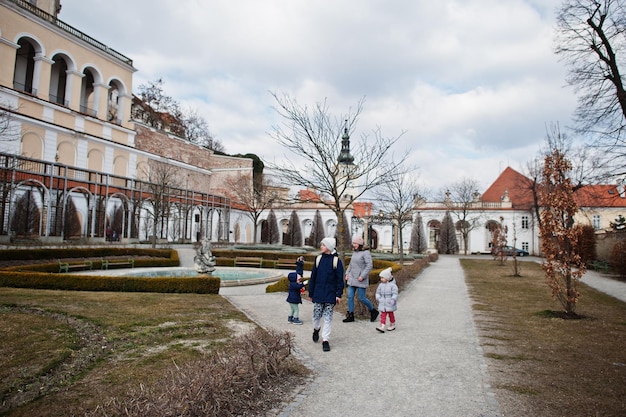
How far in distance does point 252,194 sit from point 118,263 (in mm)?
19092

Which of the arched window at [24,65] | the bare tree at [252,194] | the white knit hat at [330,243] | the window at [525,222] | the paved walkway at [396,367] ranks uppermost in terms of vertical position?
the arched window at [24,65]

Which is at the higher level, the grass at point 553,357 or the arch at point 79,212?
the arch at point 79,212

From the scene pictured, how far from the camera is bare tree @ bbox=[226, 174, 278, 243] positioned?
3462 centimetres

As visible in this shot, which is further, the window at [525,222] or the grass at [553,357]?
the window at [525,222]

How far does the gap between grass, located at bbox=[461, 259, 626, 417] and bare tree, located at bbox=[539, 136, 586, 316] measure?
2.44ft

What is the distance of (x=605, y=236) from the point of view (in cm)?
2692

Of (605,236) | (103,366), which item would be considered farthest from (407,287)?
(605,236)

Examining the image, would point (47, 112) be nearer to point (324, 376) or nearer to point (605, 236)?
point (324, 376)

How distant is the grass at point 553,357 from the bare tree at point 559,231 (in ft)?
2.44

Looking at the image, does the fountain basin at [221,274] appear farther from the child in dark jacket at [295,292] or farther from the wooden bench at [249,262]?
the child in dark jacket at [295,292]

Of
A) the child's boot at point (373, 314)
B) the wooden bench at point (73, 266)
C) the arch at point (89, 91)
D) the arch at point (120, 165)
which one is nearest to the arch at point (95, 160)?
the arch at point (120, 165)

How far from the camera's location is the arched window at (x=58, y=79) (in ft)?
110

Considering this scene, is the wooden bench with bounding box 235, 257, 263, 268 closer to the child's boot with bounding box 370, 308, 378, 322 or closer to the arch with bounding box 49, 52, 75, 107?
the child's boot with bounding box 370, 308, 378, 322

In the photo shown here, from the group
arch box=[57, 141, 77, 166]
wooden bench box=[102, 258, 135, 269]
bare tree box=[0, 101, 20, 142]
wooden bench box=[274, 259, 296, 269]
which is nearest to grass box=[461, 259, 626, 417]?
wooden bench box=[274, 259, 296, 269]
